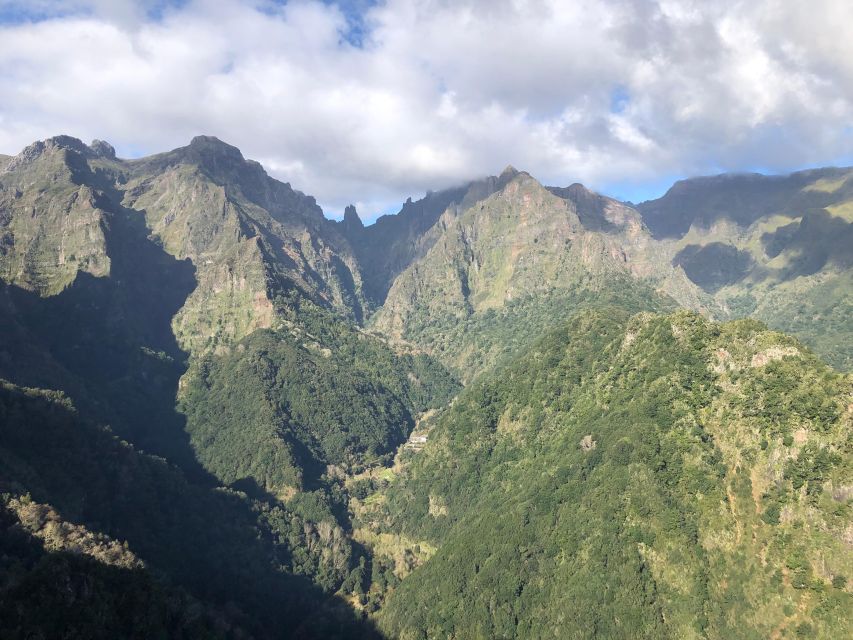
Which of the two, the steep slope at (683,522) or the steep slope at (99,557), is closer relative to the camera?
the steep slope at (99,557)

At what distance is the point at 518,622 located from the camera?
15700 cm

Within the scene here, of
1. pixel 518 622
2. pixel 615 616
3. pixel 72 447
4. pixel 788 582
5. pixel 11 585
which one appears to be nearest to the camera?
pixel 11 585

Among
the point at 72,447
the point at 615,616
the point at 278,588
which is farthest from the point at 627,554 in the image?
the point at 72,447

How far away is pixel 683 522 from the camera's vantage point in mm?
145625

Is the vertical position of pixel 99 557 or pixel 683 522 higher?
pixel 683 522

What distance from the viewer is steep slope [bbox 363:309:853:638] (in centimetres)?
12500

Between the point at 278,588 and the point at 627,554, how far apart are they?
119 metres

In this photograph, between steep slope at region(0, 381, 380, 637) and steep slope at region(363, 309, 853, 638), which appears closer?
steep slope at region(0, 381, 380, 637)

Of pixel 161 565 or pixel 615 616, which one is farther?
pixel 161 565

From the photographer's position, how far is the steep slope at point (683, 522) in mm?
125000

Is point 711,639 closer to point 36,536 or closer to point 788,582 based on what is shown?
point 788,582

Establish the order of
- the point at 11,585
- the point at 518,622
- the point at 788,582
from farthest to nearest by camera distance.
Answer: the point at 518,622 < the point at 788,582 < the point at 11,585

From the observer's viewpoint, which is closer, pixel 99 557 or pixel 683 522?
pixel 99 557

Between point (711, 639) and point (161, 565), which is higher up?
point (711, 639)
